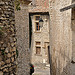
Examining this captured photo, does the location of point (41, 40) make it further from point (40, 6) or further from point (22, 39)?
point (22, 39)

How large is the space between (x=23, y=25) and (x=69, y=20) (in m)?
4.76

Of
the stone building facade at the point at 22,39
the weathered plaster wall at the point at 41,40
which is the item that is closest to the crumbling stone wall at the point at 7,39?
the stone building facade at the point at 22,39

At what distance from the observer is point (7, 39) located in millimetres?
3322

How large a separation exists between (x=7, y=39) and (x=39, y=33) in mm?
16650

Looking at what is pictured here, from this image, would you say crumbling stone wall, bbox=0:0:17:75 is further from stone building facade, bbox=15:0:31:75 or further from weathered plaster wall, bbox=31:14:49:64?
weathered plaster wall, bbox=31:14:49:64

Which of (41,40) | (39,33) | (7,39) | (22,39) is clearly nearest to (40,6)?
(39,33)

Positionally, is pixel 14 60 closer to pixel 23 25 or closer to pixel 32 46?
pixel 23 25

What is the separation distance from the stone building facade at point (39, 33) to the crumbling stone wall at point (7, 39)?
15441 mm

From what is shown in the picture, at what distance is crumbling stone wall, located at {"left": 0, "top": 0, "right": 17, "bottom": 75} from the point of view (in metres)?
3.23

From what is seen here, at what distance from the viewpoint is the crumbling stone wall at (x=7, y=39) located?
323cm

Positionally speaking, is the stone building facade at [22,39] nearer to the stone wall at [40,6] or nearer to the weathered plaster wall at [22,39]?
the weathered plaster wall at [22,39]

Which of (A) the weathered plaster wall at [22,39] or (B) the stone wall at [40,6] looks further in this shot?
(B) the stone wall at [40,6]

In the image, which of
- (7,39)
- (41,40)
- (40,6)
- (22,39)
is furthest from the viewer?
(41,40)

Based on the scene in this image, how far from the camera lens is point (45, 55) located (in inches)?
768
